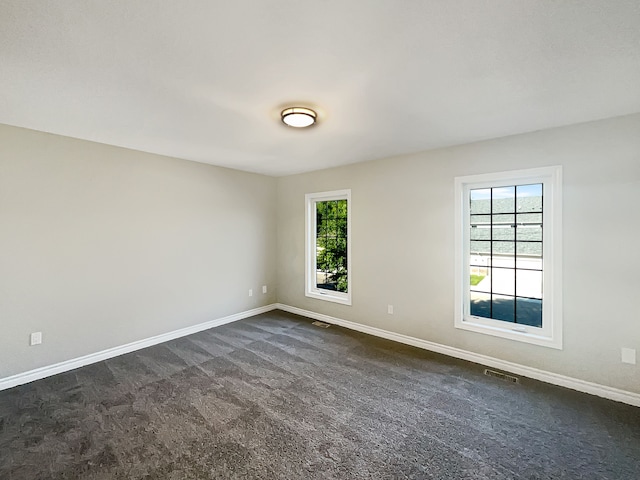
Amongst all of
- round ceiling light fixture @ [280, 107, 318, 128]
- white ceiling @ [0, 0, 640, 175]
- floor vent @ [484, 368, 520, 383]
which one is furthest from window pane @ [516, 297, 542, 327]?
round ceiling light fixture @ [280, 107, 318, 128]

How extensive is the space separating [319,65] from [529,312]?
124 inches

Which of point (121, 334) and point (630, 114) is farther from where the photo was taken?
point (121, 334)

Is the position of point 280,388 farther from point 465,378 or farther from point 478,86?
point 478,86

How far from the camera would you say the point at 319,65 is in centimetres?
179

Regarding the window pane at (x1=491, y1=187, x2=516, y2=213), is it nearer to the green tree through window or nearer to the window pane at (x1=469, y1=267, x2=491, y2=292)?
the window pane at (x1=469, y1=267, x2=491, y2=292)

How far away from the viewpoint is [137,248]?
3648 millimetres

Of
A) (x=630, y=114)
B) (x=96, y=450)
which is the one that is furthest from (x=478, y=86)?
(x=96, y=450)

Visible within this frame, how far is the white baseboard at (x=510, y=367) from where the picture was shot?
8.29 feet

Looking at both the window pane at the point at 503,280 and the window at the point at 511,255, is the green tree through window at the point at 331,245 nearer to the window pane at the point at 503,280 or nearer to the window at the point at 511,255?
the window at the point at 511,255

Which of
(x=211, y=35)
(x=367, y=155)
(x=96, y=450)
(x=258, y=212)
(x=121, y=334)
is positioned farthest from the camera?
(x=258, y=212)

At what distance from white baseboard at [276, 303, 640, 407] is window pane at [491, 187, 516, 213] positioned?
5.37 ft

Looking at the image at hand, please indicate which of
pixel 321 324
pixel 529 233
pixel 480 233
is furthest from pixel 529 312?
pixel 321 324

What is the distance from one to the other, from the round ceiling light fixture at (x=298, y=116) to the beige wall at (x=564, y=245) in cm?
175

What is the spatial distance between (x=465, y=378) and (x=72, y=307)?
4205 millimetres
